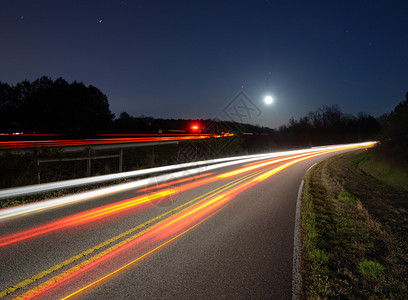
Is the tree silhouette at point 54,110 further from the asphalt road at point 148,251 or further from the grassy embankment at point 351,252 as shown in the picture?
the grassy embankment at point 351,252

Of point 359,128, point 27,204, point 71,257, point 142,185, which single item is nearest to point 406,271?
point 71,257

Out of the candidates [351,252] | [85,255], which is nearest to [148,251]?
[85,255]

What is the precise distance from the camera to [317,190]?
34.2ft

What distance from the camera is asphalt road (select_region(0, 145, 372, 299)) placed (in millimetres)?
3152

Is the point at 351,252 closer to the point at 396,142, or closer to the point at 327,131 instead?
the point at 396,142

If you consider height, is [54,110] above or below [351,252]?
above

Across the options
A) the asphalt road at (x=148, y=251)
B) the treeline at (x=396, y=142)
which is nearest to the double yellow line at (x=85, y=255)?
the asphalt road at (x=148, y=251)

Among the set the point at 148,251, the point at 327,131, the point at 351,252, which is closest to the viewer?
the point at 148,251

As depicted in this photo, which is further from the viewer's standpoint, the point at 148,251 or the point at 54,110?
the point at 54,110

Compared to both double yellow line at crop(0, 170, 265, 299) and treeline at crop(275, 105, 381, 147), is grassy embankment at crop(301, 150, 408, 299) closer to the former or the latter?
double yellow line at crop(0, 170, 265, 299)

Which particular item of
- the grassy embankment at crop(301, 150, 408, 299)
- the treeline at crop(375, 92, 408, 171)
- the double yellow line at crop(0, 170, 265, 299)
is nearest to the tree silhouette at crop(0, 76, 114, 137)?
the double yellow line at crop(0, 170, 265, 299)

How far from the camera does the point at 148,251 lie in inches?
166

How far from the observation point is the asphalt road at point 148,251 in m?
3.15

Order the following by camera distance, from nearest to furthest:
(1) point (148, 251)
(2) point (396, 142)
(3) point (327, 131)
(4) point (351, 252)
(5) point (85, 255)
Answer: (5) point (85, 255) → (1) point (148, 251) → (4) point (351, 252) → (2) point (396, 142) → (3) point (327, 131)
